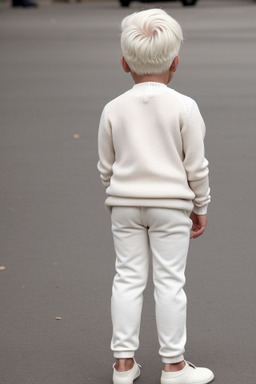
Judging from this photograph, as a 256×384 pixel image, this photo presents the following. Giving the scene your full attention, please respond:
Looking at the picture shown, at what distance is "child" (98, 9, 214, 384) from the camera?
11.7 ft

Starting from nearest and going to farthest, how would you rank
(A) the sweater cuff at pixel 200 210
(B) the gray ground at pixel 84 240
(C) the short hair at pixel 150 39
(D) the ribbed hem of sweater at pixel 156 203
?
(C) the short hair at pixel 150 39 < (D) the ribbed hem of sweater at pixel 156 203 < (A) the sweater cuff at pixel 200 210 < (B) the gray ground at pixel 84 240

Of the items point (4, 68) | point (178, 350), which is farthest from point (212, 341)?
point (4, 68)

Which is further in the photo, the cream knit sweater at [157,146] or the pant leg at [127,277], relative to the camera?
the pant leg at [127,277]

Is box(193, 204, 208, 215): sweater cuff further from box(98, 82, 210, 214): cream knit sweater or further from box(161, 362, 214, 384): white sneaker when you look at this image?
box(161, 362, 214, 384): white sneaker

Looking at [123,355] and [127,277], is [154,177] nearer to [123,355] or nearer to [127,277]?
[127,277]

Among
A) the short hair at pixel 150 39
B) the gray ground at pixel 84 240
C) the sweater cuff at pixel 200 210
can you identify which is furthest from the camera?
the gray ground at pixel 84 240

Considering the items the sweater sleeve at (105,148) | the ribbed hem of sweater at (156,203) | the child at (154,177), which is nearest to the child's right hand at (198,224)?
the child at (154,177)

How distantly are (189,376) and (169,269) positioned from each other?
0.45 m

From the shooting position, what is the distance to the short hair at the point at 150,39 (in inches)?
138

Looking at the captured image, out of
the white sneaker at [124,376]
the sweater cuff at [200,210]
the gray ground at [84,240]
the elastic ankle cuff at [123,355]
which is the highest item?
the sweater cuff at [200,210]

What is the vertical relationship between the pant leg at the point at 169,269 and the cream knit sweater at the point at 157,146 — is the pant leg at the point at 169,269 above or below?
below

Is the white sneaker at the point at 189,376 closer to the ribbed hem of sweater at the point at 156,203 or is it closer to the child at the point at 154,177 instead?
the child at the point at 154,177

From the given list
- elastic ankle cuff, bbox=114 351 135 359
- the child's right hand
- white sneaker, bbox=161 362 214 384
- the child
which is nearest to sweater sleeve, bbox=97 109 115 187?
the child

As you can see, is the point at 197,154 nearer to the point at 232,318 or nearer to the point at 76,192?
the point at 232,318
